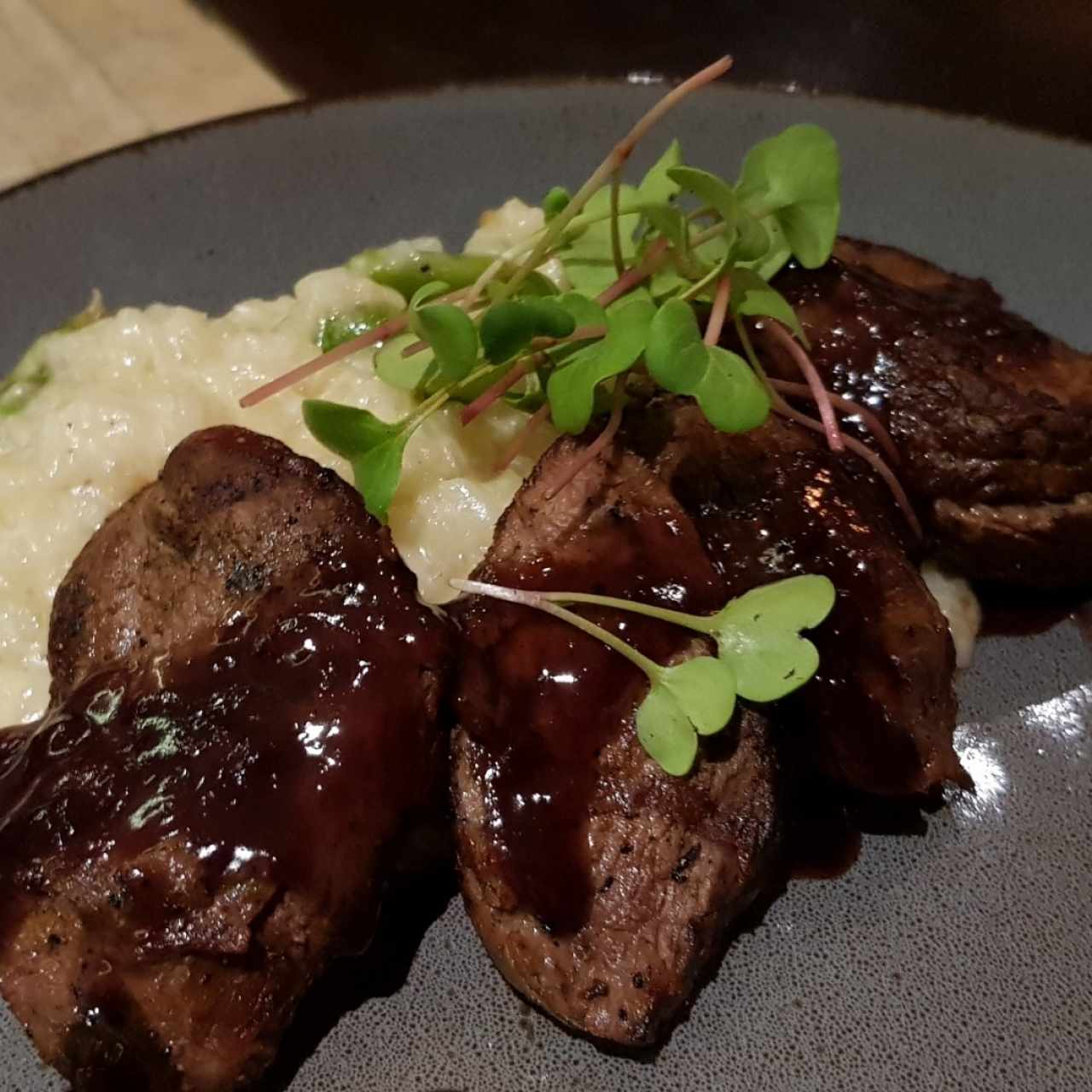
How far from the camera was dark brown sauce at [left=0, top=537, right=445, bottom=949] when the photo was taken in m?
2.21

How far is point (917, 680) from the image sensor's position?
105 inches

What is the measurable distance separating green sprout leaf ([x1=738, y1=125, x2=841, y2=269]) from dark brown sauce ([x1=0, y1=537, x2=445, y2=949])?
5.10 feet

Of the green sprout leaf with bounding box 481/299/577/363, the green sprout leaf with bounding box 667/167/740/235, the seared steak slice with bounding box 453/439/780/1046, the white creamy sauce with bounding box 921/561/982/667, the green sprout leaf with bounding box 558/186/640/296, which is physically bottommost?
the white creamy sauce with bounding box 921/561/982/667

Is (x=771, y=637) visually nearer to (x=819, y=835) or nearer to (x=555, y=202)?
(x=819, y=835)

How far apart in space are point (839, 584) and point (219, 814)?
1502 mm

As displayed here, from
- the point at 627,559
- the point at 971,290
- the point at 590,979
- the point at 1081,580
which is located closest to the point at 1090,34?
the point at 971,290

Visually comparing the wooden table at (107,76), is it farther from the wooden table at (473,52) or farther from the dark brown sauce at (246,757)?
the dark brown sauce at (246,757)

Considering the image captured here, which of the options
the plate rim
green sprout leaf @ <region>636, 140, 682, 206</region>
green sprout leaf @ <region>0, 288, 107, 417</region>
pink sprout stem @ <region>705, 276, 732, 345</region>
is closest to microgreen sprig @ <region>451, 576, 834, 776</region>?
pink sprout stem @ <region>705, 276, 732, 345</region>

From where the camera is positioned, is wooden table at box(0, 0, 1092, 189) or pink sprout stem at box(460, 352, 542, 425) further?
wooden table at box(0, 0, 1092, 189)

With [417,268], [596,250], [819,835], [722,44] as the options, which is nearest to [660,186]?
[596,250]

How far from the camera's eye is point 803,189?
305 centimetres

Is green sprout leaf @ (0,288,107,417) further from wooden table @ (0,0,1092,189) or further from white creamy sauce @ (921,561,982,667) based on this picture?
white creamy sauce @ (921,561,982,667)

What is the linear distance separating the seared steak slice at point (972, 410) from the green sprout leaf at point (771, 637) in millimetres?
723

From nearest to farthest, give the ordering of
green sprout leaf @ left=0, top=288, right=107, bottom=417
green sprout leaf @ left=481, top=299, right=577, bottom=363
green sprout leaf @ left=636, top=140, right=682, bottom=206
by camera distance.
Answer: green sprout leaf @ left=481, top=299, right=577, bottom=363, green sprout leaf @ left=636, top=140, right=682, bottom=206, green sprout leaf @ left=0, top=288, right=107, bottom=417
